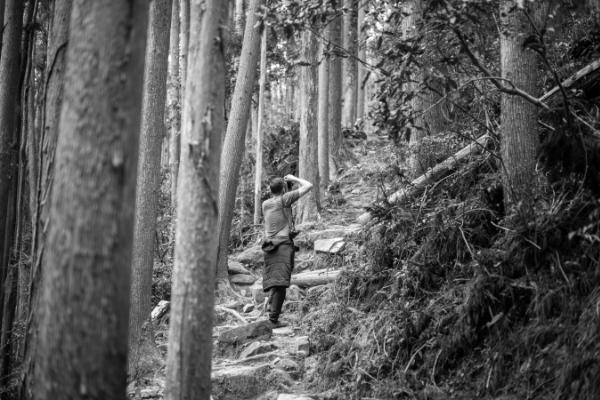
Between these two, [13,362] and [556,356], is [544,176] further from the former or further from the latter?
[13,362]

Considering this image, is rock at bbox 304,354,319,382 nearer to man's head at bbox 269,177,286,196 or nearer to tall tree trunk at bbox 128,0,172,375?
tall tree trunk at bbox 128,0,172,375

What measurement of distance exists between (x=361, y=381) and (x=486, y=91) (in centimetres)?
482

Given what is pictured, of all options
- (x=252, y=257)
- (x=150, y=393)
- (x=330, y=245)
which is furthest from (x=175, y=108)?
(x=150, y=393)

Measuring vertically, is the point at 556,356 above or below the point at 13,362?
above

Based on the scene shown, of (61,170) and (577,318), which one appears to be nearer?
(61,170)

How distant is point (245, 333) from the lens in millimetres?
8547

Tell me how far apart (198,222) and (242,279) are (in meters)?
8.02

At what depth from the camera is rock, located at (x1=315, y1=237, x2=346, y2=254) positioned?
10781 mm

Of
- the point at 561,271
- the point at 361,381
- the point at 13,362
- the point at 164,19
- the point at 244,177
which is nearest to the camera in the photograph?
the point at 561,271

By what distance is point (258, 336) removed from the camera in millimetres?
8578

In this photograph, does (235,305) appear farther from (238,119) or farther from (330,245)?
(238,119)

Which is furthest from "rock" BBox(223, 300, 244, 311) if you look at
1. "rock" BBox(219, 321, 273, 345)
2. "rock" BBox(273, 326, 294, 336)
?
"rock" BBox(219, 321, 273, 345)

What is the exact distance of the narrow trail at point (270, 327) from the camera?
279 inches

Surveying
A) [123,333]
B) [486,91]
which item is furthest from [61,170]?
[486,91]
